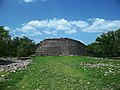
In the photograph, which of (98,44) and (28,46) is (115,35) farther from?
(28,46)

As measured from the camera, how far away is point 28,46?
61.0m

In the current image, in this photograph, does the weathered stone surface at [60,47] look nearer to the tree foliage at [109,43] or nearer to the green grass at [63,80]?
the tree foliage at [109,43]

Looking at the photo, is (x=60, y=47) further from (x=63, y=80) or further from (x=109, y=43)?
(x=63, y=80)

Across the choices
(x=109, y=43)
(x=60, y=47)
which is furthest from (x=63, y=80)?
(x=60, y=47)

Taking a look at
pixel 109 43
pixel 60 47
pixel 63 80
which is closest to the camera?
pixel 63 80

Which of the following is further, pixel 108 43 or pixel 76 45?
pixel 76 45

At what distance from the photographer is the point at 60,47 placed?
103312 millimetres

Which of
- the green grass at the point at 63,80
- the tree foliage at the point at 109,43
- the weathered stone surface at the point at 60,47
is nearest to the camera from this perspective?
the green grass at the point at 63,80

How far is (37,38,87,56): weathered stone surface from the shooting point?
322 feet

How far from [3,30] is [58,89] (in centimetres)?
3907

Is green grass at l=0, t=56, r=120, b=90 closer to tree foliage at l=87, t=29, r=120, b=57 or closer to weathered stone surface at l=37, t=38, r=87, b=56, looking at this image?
tree foliage at l=87, t=29, r=120, b=57

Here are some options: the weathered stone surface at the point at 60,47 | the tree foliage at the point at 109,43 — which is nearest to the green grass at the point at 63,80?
the tree foliage at the point at 109,43

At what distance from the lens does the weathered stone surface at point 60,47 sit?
98000 mm

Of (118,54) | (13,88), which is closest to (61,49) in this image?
(118,54)
